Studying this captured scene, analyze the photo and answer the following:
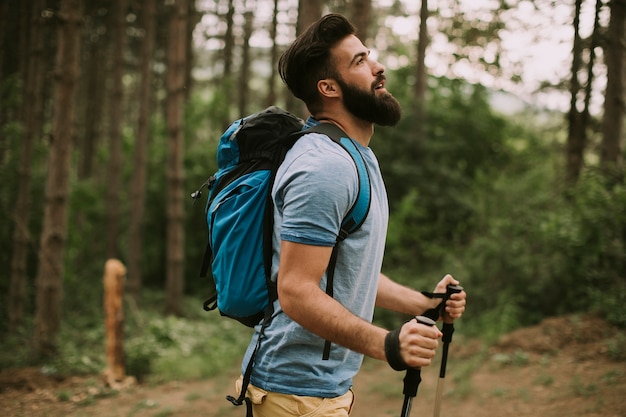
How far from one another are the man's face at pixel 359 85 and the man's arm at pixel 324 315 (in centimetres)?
66

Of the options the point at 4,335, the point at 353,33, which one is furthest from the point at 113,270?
the point at 353,33

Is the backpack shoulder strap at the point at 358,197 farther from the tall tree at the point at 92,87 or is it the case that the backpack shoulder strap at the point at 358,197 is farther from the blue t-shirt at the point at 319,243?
the tall tree at the point at 92,87

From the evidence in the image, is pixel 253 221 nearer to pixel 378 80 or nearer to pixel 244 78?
pixel 378 80

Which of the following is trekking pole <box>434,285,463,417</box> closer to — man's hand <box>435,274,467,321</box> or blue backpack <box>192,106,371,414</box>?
man's hand <box>435,274,467,321</box>

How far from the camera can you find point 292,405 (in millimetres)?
2217

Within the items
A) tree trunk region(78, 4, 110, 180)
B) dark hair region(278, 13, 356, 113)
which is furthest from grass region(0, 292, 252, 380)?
tree trunk region(78, 4, 110, 180)

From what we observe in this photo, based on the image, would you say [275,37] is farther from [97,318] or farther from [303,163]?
[303,163]

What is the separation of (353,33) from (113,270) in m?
7.33

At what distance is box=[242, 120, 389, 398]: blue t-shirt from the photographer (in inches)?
78.5

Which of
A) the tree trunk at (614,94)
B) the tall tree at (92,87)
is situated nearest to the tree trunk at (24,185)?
the tall tree at (92,87)

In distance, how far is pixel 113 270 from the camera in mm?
8898

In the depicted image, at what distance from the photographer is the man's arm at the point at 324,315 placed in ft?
6.22

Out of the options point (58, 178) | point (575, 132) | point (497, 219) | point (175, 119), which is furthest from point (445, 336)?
point (175, 119)

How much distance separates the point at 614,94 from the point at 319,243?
32.0 ft
